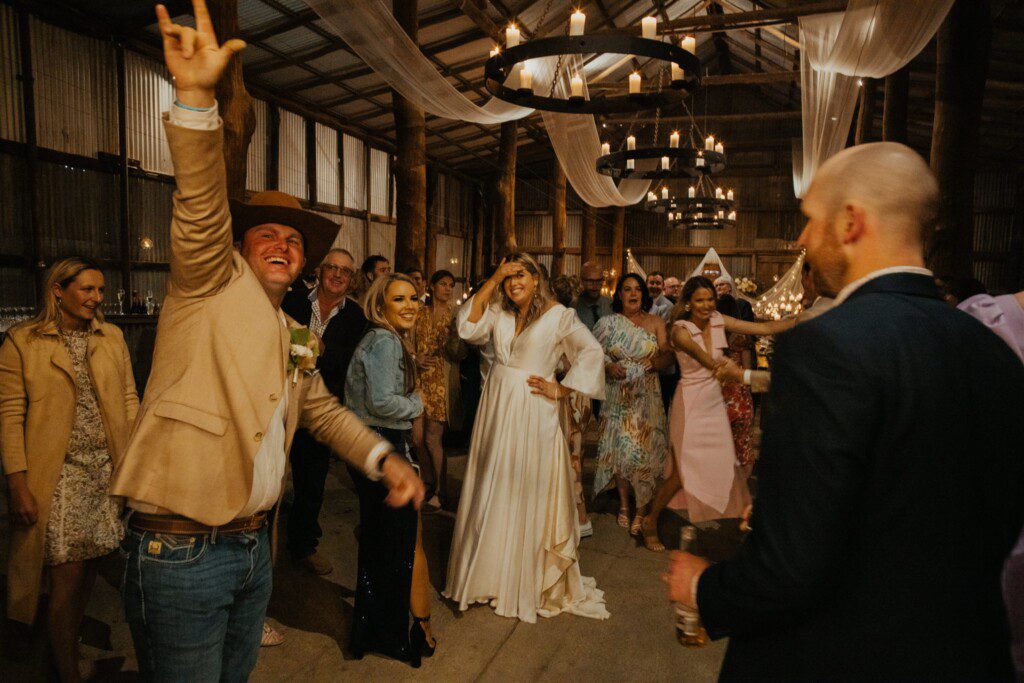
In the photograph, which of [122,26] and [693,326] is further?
[122,26]

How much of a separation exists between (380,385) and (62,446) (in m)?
1.15

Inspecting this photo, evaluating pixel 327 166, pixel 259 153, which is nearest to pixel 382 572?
pixel 259 153

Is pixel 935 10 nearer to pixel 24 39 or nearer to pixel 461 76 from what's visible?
pixel 24 39

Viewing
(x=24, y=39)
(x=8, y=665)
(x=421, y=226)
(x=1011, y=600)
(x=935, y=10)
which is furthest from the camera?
(x=24, y=39)

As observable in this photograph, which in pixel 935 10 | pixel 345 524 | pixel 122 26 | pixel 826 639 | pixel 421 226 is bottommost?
pixel 345 524

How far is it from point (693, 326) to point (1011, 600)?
2.27m

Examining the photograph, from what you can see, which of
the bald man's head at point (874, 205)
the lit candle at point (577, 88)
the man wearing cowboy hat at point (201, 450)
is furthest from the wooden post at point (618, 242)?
the bald man's head at point (874, 205)

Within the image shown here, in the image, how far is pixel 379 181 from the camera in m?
15.3

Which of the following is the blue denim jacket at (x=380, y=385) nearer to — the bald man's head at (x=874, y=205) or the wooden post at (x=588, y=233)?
the bald man's head at (x=874, y=205)

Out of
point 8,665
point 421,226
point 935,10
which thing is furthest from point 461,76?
point 8,665

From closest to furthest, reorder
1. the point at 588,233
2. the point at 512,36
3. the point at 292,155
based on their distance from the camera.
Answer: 1. the point at 512,36
2. the point at 292,155
3. the point at 588,233

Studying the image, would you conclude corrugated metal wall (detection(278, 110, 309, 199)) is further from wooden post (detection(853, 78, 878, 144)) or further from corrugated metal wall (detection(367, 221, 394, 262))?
wooden post (detection(853, 78, 878, 144))

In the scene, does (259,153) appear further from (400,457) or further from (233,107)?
(400,457)

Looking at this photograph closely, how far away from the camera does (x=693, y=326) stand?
3.99 m
